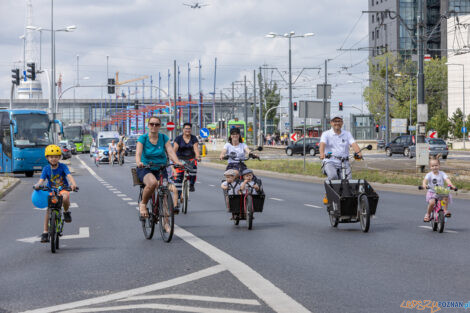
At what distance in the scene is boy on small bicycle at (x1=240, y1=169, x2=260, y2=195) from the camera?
40.1 ft

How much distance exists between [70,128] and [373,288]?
86085mm

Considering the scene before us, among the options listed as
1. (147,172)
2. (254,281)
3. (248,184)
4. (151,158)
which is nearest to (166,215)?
(147,172)

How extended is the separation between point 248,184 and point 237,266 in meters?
4.09

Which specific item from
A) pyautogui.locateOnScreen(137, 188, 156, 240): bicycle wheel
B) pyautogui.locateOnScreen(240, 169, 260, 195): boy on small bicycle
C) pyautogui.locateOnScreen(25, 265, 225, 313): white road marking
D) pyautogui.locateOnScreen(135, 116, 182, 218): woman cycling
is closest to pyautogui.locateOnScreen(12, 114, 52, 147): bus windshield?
pyautogui.locateOnScreen(240, 169, 260, 195): boy on small bicycle

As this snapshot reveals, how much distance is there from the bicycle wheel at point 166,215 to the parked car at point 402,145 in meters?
47.2

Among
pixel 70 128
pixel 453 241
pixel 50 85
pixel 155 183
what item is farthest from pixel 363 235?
pixel 70 128

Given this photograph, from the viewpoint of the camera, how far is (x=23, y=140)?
1431 inches

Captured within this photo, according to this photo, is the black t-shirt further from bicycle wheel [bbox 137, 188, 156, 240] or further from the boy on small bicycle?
bicycle wheel [bbox 137, 188, 156, 240]

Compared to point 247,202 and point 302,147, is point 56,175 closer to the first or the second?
point 247,202

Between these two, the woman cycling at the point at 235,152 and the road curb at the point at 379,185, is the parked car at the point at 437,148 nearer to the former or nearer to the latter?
the road curb at the point at 379,185

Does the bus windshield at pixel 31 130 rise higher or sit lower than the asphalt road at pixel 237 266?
higher

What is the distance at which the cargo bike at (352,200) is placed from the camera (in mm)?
11539

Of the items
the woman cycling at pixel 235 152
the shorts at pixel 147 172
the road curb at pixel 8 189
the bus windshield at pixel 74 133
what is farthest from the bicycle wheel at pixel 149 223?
the bus windshield at pixel 74 133

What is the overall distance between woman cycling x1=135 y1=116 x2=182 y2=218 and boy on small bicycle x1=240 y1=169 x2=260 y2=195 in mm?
1591
